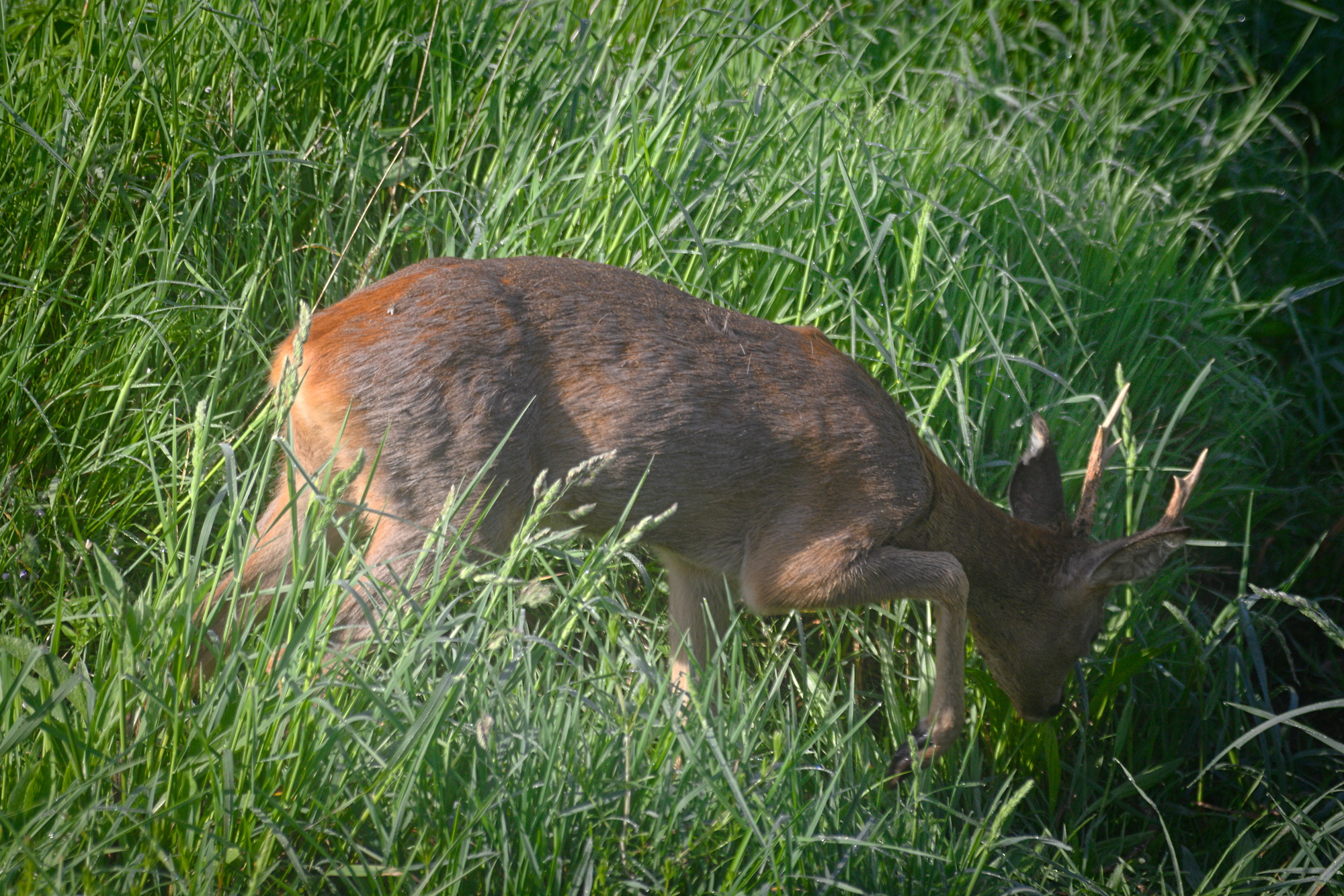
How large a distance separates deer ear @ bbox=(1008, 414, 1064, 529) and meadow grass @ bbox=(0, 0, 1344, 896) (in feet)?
0.88

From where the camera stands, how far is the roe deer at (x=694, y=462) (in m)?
3.20

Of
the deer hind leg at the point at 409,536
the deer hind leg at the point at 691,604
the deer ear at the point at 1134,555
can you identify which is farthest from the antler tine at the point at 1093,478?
the deer hind leg at the point at 409,536

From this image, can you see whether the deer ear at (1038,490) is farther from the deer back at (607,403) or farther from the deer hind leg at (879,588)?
the deer hind leg at (879,588)

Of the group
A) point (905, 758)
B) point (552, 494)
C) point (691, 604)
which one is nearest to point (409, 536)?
point (552, 494)

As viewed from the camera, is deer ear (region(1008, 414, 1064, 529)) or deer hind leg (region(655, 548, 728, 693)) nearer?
deer hind leg (region(655, 548, 728, 693))

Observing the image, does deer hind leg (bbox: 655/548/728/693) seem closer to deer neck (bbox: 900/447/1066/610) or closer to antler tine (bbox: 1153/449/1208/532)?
deer neck (bbox: 900/447/1066/610)

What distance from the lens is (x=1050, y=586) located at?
4.06 metres

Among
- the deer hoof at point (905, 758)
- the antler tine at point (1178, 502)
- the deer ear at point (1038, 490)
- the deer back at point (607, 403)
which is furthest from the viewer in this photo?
the deer ear at point (1038, 490)

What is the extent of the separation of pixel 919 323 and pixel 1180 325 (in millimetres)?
1608

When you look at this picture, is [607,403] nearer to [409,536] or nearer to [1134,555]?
[409,536]

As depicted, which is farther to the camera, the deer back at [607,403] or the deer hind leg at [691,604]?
the deer hind leg at [691,604]

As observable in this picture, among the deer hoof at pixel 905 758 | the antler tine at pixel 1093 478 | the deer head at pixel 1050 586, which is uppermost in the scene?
the antler tine at pixel 1093 478

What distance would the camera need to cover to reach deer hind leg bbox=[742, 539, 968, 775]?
3668 mm

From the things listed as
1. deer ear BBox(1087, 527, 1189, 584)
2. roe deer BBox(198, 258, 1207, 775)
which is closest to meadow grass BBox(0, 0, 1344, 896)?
roe deer BBox(198, 258, 1207, 775)
